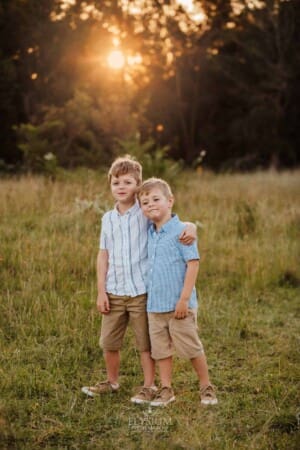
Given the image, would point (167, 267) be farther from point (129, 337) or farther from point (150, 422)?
point (129, 337)

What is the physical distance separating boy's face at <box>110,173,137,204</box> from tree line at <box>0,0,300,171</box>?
10.8m

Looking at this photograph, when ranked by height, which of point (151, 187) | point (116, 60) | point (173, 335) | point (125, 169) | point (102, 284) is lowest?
point (173, 335)

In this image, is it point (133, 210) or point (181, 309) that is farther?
point (133, 210)

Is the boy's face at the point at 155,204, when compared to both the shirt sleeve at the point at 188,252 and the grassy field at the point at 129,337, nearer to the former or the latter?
the shirt sleeve at the point at 188,252

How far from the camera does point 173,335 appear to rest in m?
3.55

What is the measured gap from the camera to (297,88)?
23.4 metres

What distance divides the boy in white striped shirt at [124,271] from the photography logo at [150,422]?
0.21 metres

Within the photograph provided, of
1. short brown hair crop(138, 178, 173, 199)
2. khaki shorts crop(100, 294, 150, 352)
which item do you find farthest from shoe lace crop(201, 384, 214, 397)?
short brown hair crop(138, 178, 173, 199)

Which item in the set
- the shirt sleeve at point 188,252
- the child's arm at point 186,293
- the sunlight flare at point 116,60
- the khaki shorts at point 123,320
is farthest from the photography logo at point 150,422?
the sunlight flare at point 116,60

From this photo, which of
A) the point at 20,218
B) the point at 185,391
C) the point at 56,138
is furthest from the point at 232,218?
the point at 56,138

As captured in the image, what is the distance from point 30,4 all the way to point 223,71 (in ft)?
34.3

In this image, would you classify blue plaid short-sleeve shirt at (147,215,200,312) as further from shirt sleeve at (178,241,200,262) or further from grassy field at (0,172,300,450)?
grassy field at (0,172,300,450)

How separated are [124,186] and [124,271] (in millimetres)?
545

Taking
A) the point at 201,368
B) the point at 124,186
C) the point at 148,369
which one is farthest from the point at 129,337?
the point at 124,186
